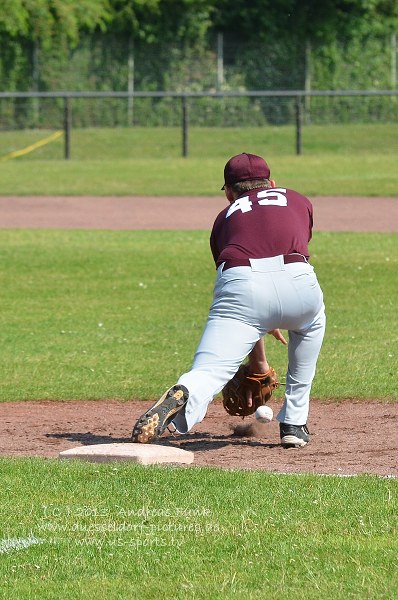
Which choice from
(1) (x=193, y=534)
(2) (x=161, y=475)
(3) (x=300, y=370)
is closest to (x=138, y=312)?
(3) (x=300, y=370)

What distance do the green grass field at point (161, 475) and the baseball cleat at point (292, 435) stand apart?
0.89m

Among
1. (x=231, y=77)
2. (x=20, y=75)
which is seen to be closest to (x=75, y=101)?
(x=20, y=75)

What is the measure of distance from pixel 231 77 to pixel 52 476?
3348cm

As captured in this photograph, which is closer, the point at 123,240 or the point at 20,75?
the point at 123,240

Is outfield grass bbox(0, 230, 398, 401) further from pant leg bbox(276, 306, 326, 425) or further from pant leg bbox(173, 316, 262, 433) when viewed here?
pant leg bbox(173, 316, 262, 433)

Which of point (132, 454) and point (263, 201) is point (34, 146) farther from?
point (132, 454)

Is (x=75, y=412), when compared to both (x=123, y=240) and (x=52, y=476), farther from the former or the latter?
(x=123, y=240)

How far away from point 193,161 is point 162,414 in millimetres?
22811

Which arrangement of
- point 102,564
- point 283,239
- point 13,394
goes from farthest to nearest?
point 13,394 < point 283,239 < point 102,564

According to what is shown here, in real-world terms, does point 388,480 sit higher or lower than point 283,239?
lower

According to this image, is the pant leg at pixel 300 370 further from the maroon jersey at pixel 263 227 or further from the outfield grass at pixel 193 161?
the outfield grass at pixel 193 161

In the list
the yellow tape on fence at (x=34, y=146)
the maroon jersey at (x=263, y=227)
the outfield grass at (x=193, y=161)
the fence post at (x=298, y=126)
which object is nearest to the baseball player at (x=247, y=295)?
the maroon jersey at (x=263, y=227)

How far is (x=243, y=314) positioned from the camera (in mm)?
6633

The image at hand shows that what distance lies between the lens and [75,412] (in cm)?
→ 827
